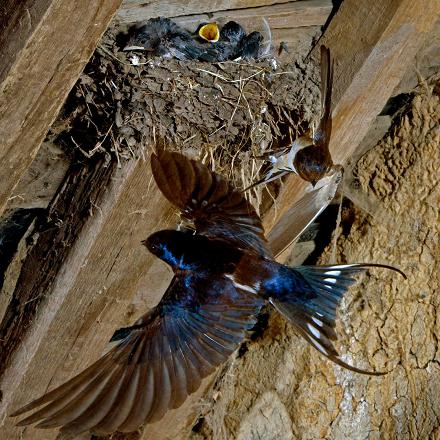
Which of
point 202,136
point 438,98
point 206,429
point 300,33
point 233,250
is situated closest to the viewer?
point 233,250

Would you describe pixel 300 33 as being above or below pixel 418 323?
above

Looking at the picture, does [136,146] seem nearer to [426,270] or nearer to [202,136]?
[202,136]

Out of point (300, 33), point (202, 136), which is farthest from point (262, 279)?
point (300, 33)

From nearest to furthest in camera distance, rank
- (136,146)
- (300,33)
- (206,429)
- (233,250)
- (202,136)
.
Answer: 1. (233,250)
2. (136,146)
3. (202,136)
4. (300,33)
5. (206,429)

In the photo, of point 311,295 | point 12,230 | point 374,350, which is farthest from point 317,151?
point 374,350

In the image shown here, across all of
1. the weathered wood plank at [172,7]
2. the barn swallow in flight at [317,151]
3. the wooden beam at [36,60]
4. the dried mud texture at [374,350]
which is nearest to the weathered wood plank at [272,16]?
the weathered wood plank at [172,7]

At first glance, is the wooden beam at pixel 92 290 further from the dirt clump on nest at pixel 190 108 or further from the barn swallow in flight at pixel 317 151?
the barn swallow in flight at pixel 317 151

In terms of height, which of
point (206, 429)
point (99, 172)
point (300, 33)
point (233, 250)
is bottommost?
point (206, 429)

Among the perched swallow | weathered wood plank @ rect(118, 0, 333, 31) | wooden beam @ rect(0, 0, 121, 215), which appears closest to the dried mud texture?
weathered wood plank @ rect(118, 0, 333, 31)
